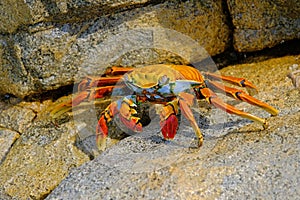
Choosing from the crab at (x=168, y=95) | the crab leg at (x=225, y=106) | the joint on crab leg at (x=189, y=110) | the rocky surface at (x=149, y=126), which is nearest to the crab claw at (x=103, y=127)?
the crab at (x=168, y=95)

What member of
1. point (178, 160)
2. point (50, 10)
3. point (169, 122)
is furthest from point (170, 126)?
point (50, 10)

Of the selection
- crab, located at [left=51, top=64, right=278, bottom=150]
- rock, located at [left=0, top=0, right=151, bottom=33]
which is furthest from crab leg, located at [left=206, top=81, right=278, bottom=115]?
rock, located at [left=0, top=0, right=151, bottom=33]

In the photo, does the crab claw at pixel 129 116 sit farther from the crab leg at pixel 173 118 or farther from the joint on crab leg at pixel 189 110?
the joint on crab leg at pixel 189 110

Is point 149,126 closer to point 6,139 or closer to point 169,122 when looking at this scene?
point 169,122

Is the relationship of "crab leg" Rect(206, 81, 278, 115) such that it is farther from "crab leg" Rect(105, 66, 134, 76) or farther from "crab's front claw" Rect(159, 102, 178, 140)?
"crab leg" Rect(105, 66, 134, 76)

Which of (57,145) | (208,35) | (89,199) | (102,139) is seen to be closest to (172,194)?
(89,199)

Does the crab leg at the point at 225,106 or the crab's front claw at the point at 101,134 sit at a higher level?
the crab leg at the point at 225,106
